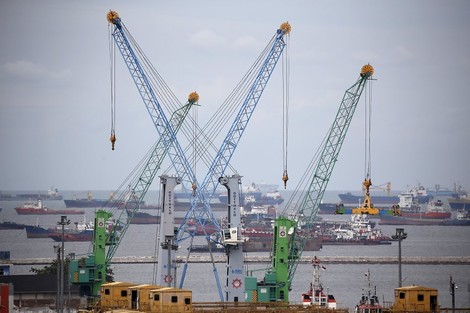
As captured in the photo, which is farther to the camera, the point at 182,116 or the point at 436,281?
the point at 436,281

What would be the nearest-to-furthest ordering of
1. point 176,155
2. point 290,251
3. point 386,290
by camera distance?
1. point 290,251
2. point 176,155
3. point 386,290

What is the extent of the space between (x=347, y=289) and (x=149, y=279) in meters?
28.6

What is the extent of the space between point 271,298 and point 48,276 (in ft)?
108

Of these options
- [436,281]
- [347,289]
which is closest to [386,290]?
[347,289]

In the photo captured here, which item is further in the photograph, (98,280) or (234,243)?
(98,280)

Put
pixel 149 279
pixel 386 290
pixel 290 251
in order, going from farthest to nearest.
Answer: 1. pixel 149 279
2. pixel 386 290
3. pixel 290 251

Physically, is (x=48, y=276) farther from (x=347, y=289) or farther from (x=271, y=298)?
(x=347, y=289)

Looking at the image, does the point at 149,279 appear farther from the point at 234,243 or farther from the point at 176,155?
the point at 234,243

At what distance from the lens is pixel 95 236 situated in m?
154

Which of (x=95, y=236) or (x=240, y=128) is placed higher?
(x=240, y=128)

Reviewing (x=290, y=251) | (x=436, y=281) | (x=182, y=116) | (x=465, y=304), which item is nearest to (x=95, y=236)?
(x=182, y=116)

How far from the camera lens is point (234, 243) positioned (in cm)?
12338

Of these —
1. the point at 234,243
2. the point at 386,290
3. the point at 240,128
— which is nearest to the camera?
the point at 234,243

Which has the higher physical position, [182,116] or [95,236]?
[182,116]
